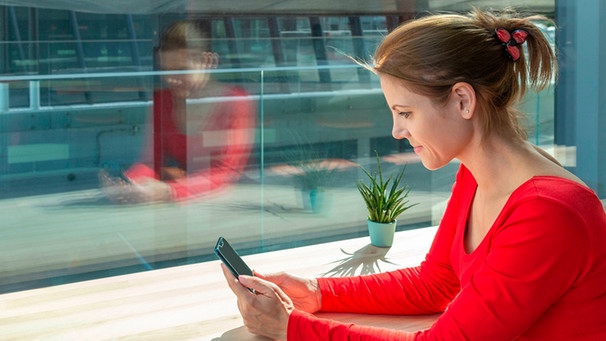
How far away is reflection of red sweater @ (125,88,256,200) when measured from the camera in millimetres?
4664

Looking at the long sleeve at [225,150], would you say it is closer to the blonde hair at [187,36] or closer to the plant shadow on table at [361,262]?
the blonde hair at [187,36]

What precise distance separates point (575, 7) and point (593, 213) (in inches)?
147

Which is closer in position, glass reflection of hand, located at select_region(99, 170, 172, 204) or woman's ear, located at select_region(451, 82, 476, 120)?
woman's ear, located at select_region(451, 82, 476, 120)

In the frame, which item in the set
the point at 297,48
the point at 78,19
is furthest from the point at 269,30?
the point at 78,19

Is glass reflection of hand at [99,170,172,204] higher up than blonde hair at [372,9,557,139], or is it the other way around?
blonde hair at [372,9,557,139]

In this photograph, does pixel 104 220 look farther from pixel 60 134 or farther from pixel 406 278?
pixel 406 278

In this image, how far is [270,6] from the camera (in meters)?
7.27

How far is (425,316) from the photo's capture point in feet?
5.65

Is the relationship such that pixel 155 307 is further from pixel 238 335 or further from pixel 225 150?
pixel 225 150

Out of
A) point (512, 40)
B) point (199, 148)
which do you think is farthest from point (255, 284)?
point (199, 148)

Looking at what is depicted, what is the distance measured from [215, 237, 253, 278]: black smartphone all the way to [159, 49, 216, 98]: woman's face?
310 centimetres

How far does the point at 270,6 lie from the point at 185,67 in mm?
1678

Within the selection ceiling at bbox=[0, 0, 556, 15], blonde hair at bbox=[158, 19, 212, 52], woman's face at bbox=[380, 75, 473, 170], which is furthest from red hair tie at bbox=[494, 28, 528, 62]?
blonde hair at bbox=[158, 19, 212, 52]

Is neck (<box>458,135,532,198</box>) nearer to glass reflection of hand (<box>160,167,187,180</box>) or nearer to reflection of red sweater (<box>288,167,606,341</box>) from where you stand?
reflection of red sweater (<box>288,167,606,341</box>)
